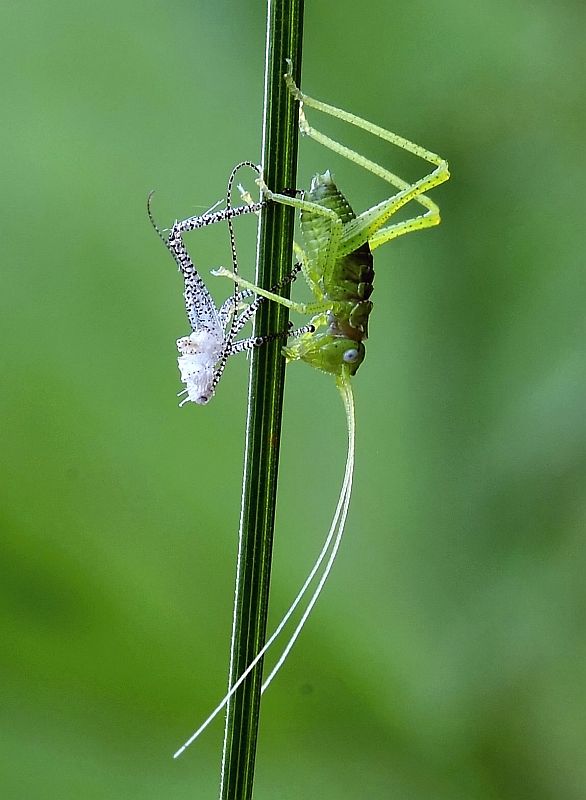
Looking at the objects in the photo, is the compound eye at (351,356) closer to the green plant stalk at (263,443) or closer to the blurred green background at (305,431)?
the green plant stalk at (263,443)

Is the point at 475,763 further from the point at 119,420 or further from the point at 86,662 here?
the point at 119,420

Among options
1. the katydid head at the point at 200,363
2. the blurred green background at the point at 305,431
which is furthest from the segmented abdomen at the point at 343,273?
the blurred green background at the point at 305,431

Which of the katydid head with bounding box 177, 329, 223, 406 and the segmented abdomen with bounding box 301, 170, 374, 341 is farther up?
the segmented abdomen with bounding box 301, 170, 374, 341

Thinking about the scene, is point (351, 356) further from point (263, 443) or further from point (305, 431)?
point (305, 431)

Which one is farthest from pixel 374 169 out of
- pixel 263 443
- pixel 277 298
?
pixel 263 443

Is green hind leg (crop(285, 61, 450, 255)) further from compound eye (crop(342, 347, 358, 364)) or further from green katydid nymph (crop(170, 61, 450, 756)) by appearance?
compound eye (crop(342, 347, 358, 364))

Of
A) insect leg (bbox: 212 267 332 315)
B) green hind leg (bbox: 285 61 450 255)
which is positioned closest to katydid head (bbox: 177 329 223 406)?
insect leg (bbox: 212 267 332 315)

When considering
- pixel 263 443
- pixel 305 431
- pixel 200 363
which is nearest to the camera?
pixel 263 443
